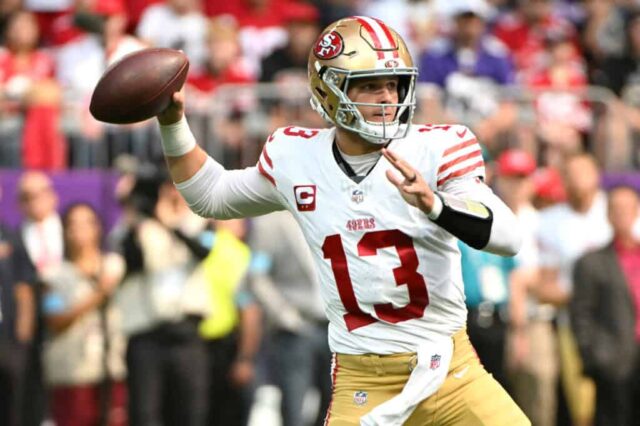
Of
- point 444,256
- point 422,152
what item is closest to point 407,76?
point 422,152

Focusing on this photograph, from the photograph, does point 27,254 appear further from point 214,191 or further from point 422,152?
point 422,152

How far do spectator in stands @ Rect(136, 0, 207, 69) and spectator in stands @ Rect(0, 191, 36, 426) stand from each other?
2319 mm

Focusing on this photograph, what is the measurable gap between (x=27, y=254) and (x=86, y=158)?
105 centimetres

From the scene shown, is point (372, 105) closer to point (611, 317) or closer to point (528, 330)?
point (611, 317)

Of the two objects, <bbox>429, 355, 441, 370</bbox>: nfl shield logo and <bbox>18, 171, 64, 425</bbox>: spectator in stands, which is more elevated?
<bbox>429, 355, 441, 370</bbox>: nfl shield logo

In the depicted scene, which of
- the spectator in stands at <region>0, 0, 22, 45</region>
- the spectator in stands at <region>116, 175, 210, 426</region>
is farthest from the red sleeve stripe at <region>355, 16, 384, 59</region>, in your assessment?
the spectator in stands at <region>0, 0, 22, 45</region>

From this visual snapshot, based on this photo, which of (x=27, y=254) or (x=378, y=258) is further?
(x=27, y=254)

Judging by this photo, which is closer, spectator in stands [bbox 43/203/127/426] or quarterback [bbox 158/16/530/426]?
quarterback [bbox 158/16/530/426]

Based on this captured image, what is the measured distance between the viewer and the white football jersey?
487cm

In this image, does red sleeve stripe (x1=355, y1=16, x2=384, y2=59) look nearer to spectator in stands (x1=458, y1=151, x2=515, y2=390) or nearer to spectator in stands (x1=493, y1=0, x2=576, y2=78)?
spectator in stands (x1=458, y1=151, x2=515, y2=390)

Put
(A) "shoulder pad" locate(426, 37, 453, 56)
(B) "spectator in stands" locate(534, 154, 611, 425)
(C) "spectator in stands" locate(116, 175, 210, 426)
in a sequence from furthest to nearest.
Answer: (A) "shoulder pad" locate(426, 37, 453, 56), (B) "spectator in stands" locate(534, 154, 611, 425), (C) "spectator in stands" locate(116, 175, 210, 426)

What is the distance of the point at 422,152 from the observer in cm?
491

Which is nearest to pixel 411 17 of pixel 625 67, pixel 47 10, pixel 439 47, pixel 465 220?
pixel 439 47

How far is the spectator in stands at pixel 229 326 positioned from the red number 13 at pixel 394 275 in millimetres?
3934
